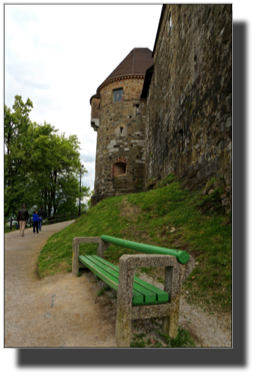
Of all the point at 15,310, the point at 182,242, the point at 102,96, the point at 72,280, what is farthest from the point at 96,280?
the point at 102,96

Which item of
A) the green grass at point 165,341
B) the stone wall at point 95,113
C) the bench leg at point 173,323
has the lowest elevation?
the green grass at point 165,341

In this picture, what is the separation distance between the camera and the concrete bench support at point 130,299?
2105 millimetres

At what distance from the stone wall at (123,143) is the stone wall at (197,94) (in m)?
6.62

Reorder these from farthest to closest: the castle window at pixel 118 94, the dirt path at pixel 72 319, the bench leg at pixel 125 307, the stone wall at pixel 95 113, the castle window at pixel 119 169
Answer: the stone wall at pixel 95 113 < the castle window at pixel 118 94 < the castle window at pixel 119 169 < the dirt path at pixel 72 319 < the bench leg at pixel 125 307

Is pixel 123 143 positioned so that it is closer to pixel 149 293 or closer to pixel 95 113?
pixel 95 113

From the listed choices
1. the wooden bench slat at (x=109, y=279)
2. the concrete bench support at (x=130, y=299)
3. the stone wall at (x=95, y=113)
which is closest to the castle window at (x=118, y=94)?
the stone wall at (x=95, y=113)

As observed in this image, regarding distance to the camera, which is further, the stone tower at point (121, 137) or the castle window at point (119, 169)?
the castle window at point (119, 169)

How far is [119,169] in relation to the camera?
61.4 feet

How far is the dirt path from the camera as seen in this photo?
2.27m

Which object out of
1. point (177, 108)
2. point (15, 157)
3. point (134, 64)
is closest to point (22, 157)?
point (15, 157)

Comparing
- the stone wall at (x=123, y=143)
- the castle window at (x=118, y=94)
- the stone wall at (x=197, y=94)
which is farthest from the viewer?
the castle window at (x=118, y=94)

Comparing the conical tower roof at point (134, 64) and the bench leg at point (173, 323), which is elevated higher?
the conical tower roof at point (134, 64)

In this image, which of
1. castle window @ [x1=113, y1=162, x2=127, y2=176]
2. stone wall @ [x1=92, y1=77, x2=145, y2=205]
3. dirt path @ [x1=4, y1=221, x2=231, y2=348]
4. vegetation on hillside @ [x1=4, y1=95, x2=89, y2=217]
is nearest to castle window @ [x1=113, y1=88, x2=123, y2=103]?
stone wall @ [x1=92, y1=77, x2=145, y2=205]

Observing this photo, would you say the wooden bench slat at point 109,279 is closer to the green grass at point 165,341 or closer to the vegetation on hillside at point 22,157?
the green grass at point 165,341
